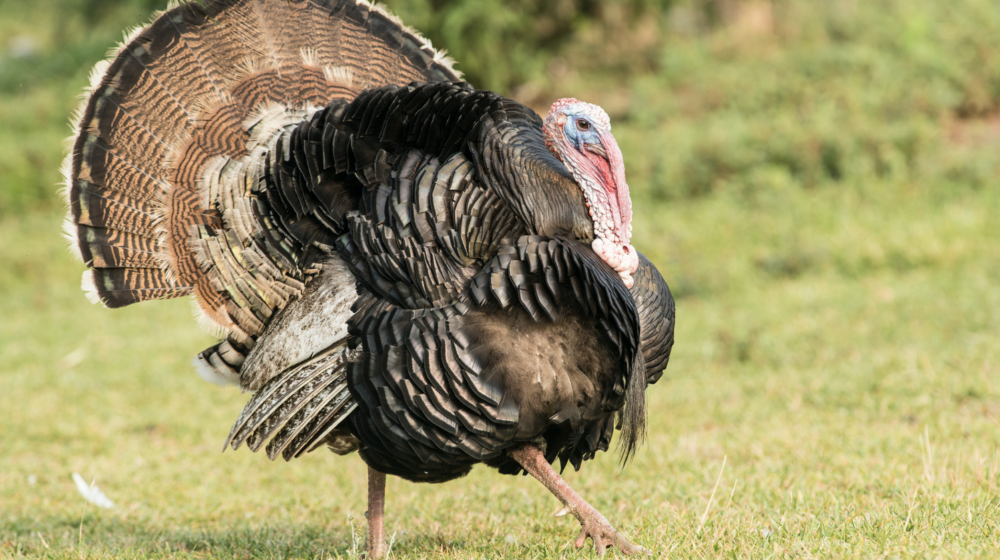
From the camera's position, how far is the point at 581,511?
10.9ft

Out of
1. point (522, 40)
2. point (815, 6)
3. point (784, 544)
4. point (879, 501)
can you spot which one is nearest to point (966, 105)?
point (815, 6)

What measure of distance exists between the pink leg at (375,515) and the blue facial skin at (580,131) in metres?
1.54

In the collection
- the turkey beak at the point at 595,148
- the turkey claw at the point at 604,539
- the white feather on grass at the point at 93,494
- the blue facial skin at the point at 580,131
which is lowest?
the white feather on grass at the point at 93,494

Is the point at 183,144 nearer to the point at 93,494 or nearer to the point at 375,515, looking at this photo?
the point at 375,515

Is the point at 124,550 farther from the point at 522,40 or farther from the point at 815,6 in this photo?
the point at 815,6

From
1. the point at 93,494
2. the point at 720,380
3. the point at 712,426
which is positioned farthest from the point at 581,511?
the point at 720,380

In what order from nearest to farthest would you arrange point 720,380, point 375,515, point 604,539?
1. point 604,539
2. point 375,515
3. point 720,380

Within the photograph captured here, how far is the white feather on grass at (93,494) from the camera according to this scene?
485 cm

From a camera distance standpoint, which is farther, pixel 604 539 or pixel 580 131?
pixel 580 131

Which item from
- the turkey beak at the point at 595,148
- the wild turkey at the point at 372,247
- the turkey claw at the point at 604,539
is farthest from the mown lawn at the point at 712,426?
the turkey beak at the point at 595,148

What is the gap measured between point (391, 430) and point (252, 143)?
1.42 metres

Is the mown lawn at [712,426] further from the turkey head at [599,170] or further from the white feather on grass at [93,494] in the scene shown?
the turkey head at [599,170]

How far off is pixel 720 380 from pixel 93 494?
3940 millimetres

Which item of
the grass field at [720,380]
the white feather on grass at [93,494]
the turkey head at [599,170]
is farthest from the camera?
the white feather on grass at [93,494]
